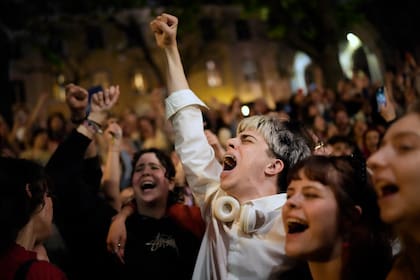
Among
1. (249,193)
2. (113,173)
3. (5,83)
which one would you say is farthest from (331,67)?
(249,193)

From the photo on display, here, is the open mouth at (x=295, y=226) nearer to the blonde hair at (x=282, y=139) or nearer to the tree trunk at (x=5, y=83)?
the blonde hair at (x=282, y=139)

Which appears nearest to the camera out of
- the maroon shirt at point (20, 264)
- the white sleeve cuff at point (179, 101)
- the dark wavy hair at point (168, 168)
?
the maroon shirt at point (20, 264)

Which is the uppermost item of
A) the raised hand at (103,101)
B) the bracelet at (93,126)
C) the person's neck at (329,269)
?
the raised hand at (103,101)

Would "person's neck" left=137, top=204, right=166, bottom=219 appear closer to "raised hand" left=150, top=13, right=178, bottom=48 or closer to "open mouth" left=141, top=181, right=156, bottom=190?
"open mouth" left=141, top=181, right=156, bottom=190

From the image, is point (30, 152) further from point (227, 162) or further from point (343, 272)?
point (343, 272)

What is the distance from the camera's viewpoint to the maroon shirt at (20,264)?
7.42 ft

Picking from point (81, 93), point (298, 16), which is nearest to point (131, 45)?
point (298, 16)

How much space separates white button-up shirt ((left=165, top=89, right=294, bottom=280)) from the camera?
2559mm

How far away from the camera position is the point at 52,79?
37656 mm

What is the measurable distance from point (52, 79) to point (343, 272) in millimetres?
37962

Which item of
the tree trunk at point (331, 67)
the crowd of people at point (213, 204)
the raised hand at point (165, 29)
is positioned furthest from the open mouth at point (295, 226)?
the tree trunk at point (331, 67)

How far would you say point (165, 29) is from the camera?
2.98 m

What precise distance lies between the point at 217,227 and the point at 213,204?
126 millimetres

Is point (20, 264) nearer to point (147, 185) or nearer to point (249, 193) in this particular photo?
point (249, 193)
